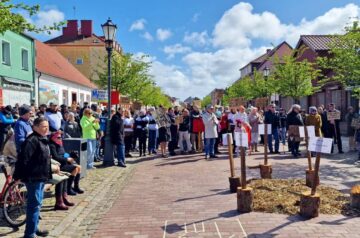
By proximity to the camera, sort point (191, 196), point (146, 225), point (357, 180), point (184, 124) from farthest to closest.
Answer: point (184, 124) → point (357, 180) → point (191, 196) → point (146, 225)

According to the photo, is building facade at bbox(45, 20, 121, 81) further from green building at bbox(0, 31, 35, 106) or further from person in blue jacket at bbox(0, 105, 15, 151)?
person in blue jacket at bbox(0, 105, 15, 151)

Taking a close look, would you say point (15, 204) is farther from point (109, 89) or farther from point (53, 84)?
point (53, 84)

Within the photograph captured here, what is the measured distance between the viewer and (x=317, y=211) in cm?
646

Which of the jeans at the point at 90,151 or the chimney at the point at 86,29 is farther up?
the chimney at the point at 86,29

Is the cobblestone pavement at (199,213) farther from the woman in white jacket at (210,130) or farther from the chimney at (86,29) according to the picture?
the chimney at (86,29)

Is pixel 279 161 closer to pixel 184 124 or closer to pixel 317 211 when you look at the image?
pixel 184 124

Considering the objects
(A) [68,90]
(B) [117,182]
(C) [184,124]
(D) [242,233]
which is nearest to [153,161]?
(C) [184,124]

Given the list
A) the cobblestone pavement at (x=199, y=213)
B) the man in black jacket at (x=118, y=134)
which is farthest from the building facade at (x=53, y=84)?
the cobblestone pavement at (x=199, y=213)

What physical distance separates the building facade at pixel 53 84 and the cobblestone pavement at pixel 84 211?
18.1m

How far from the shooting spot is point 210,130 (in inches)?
553

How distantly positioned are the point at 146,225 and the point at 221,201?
1945 millimetres

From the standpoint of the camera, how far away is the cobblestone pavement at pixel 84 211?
6.00 meters

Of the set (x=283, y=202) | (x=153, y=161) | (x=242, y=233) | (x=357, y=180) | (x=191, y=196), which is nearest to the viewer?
(x=242, y=233)

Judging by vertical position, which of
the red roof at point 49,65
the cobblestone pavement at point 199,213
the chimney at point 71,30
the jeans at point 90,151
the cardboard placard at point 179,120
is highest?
the chimney at point 71,30
